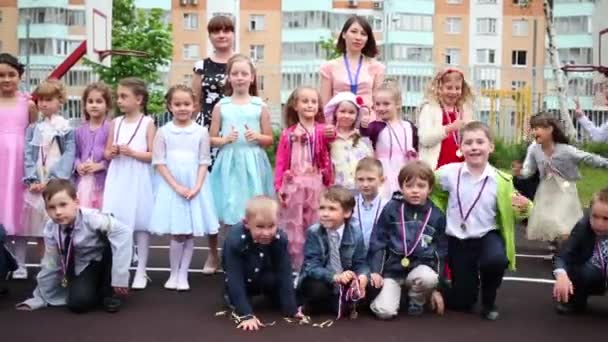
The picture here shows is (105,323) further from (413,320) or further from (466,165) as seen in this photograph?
(466,165)

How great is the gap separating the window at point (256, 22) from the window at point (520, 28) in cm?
1140

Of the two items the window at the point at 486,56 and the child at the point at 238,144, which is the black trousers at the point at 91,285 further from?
the window at the point at 486,56

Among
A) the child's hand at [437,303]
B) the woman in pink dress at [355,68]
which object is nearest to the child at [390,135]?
the woman in pink dress at [355,68]

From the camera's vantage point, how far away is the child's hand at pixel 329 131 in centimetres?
591

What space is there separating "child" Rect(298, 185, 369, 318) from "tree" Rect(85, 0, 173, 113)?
54.1 ft

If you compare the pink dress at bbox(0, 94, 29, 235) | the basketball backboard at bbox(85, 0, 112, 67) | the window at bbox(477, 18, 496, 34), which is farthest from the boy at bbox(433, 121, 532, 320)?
the window at bbox(477, 18, 496, 34)

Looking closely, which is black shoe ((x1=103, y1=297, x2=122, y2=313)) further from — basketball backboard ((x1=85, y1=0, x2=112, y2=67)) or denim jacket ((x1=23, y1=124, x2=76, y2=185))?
basketball backboard ((x1=85, y1=0, x2=112, y2=67))

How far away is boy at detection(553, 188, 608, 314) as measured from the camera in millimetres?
5215

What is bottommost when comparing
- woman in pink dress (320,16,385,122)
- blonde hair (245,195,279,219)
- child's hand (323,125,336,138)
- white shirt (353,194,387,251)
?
white shirt (353,194,387,251)

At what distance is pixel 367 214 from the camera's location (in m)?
5.53

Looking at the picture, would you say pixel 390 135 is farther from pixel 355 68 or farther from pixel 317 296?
pixel 317 296

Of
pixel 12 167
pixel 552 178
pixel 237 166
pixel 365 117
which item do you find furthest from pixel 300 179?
pixel 552 178

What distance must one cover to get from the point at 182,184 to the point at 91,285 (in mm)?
1034

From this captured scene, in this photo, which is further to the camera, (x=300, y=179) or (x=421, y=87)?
(x=421, y=87)
